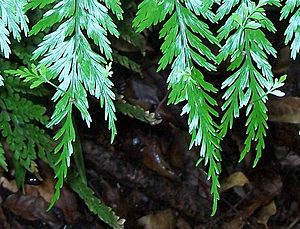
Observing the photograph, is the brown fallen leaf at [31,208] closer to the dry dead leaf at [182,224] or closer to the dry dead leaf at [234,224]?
the dry dead leaf at [182,224]

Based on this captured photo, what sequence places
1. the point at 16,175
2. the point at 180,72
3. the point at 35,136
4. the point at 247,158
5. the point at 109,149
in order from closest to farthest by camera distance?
1. the point at 180,72
2. the point at 35,136
3. the point at 16,175
4. the point at 109,149
5. the point at 247,158

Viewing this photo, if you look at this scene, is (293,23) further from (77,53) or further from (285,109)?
(285,109)

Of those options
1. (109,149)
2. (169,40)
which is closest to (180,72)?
(169,40)

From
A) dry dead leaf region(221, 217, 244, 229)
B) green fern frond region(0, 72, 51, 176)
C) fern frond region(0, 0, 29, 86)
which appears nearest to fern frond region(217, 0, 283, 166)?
fern frond region(0, 0, 29, 86)

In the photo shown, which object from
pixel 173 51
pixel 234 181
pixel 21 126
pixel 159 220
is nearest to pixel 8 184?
pixel 21 126

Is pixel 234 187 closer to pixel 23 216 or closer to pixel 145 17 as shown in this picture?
pixel 23 216
